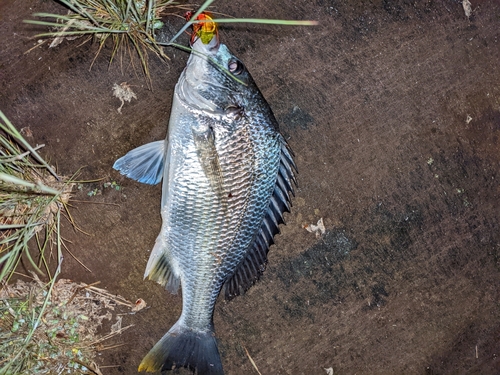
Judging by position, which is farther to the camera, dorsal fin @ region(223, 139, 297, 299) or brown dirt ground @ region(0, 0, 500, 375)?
brown dirt ground @ region(0, 0, 500, 375)

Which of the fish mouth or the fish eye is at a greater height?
the fish mouth

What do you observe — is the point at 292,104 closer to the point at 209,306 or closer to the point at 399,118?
the point at 399,118

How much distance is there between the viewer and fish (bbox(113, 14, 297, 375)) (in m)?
2.41

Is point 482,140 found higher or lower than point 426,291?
higher

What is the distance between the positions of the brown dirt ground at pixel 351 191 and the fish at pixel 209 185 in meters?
0.29

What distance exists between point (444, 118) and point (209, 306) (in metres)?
2.22

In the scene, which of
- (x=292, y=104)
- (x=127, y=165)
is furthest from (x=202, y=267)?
(x=292, y=104)

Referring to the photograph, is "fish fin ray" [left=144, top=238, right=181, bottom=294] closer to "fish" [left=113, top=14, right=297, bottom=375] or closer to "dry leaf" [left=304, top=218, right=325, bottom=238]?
"fish" [left=113, top=14, right=297, bottom=375]

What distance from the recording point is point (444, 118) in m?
3.02

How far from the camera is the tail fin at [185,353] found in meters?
A: 2.72

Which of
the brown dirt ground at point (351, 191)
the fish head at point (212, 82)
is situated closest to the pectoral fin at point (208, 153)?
the fish head at point (212, 82)

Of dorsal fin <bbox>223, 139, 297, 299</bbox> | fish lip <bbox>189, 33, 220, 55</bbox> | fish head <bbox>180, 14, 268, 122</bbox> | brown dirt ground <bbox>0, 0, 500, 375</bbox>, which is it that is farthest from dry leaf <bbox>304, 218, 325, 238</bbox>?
fish lip <bbox>189, 33, 220, 55</bbox>

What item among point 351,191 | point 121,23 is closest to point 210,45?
point 121,23

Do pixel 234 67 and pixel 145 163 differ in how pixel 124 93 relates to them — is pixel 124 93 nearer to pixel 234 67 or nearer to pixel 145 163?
pixel 145 163
